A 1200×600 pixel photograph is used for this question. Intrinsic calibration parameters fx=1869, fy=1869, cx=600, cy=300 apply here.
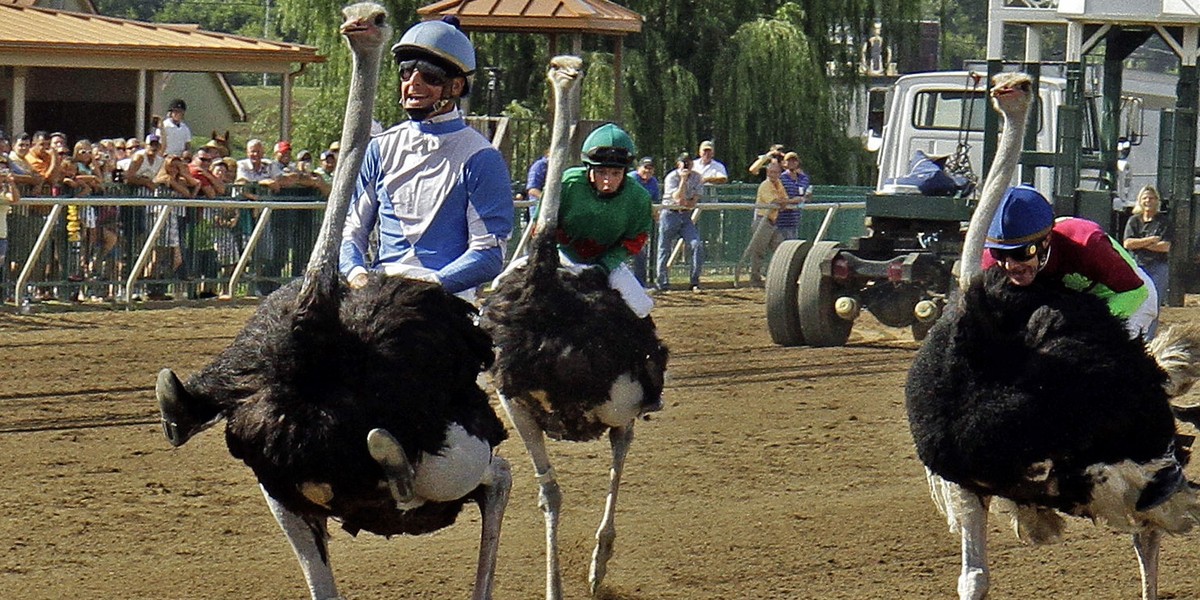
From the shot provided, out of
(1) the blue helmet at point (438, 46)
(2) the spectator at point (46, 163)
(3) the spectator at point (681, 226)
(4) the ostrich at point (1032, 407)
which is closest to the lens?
(4) the ostrich at point (1032, 407)

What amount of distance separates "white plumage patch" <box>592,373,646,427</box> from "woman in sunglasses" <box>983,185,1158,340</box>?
1.69 metres

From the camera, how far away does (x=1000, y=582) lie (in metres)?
7.48

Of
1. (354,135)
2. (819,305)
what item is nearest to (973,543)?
(354,135)

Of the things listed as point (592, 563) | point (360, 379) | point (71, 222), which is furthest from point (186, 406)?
point (71, 222)

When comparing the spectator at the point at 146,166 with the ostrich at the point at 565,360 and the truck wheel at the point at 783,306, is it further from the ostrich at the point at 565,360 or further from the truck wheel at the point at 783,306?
the ostrich at the point at 565,360

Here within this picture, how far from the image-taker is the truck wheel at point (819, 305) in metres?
15.6

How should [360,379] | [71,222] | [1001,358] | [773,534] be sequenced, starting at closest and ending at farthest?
[360,379], [1001,358], [773,534], [71,222]

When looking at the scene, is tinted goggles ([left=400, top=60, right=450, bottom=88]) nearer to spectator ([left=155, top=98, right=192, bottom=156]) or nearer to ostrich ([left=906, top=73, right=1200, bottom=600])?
ostrich ([left=906, top=73, right=1200, bottom=600])

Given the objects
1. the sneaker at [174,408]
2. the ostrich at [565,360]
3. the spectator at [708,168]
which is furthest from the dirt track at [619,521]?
the spectator at [708,168]

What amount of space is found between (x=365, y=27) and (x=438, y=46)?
2.65 feet

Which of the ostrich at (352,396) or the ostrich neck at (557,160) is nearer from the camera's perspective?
the ostrich at (352,396)

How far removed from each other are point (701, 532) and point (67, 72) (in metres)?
19.8

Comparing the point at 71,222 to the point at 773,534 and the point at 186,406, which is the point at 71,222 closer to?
the point at 773,534

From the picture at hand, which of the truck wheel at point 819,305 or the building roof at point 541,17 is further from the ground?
the building roof at point 541,17
